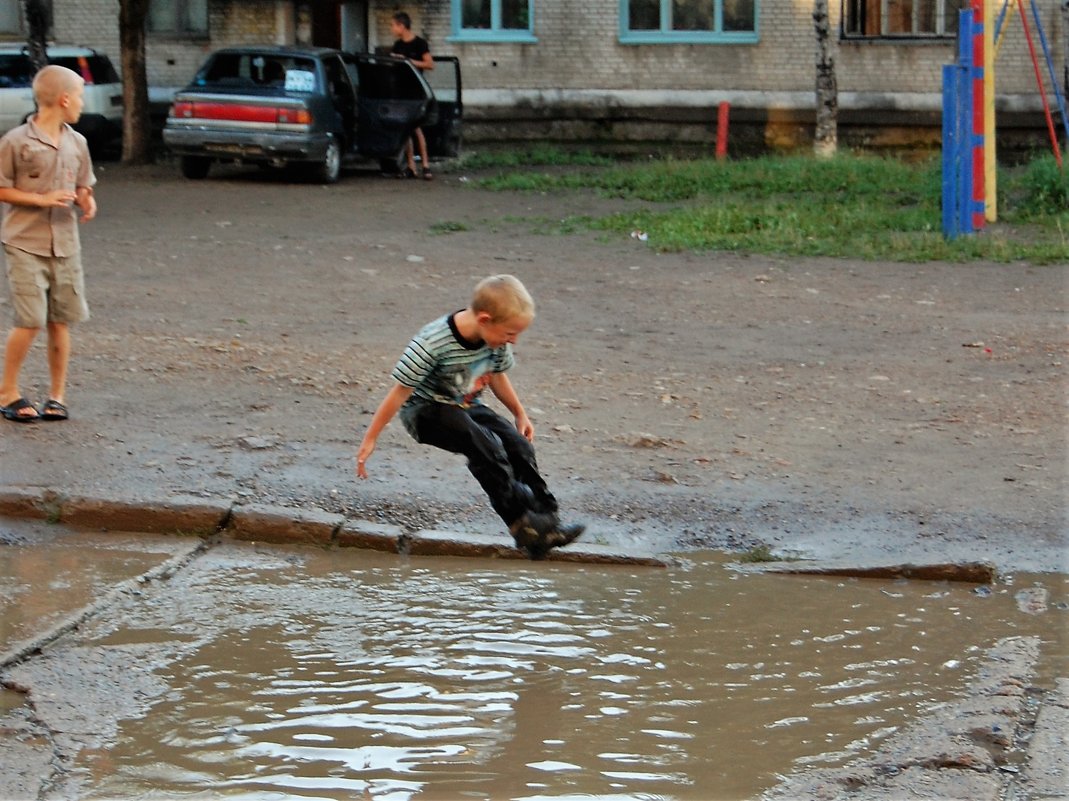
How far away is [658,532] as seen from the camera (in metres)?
6.03

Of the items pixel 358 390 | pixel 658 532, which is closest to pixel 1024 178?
pixel 358 390

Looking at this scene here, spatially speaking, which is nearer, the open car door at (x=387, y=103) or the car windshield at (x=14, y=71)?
the open car door at (x=387, y=103)

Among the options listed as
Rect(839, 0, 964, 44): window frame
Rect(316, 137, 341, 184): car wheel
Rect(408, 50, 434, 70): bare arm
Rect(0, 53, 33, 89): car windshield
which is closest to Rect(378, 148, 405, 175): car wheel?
Rect(316, 137, 341, 184): car wheel

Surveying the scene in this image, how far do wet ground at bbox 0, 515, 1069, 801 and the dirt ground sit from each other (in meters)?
0.50

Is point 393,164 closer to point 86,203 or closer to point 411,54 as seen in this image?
point 411,54

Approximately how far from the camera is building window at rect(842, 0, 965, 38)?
23.6 meters

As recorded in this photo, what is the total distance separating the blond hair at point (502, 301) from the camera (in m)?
4.89

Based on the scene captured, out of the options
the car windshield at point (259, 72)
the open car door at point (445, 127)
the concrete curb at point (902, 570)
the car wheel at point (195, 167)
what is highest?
the car windshield at point (259, 72)

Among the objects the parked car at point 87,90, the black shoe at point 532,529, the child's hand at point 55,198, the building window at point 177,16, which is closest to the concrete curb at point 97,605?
the black shoe at point 532,529

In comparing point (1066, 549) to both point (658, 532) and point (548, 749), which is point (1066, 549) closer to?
point (658, 532)

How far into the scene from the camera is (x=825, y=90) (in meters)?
22.2

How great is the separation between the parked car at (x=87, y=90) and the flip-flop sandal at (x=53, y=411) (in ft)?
53.0

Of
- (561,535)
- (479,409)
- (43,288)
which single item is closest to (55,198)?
(43,288)

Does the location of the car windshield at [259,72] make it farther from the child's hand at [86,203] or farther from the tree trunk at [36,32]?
the child's hand at [86,203]
